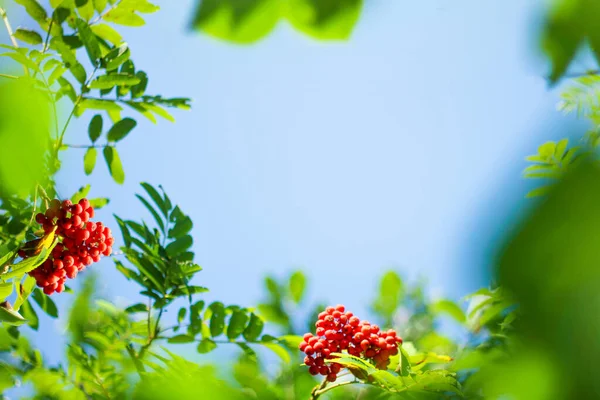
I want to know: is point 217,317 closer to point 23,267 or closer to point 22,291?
point 22,291

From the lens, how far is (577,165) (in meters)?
0.21

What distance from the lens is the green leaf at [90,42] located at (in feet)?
6.73

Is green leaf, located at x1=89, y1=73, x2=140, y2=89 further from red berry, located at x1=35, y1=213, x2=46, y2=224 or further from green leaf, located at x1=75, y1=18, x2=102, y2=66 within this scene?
red berry, located at x1=35, y1=213, x2=46, y2=224

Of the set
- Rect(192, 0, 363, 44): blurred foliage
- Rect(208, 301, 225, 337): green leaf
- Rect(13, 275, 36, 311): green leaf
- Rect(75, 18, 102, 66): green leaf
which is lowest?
Rect(192, 0, 363, 44): blurred foliage

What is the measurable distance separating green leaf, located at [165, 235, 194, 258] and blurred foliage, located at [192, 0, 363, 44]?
1.96 meters

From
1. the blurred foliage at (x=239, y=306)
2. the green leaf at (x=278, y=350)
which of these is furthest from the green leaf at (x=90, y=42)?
the green leaf at (x=278, y=350)

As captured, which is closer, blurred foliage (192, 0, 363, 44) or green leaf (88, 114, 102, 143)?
blurred foliage (192, 0, 363, 44)

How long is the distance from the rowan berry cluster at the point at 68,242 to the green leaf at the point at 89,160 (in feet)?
1.36

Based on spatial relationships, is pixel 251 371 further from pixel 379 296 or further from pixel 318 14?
pixel 318 14

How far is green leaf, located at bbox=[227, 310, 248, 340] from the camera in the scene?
2.30 metres

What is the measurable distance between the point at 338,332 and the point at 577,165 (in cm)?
200

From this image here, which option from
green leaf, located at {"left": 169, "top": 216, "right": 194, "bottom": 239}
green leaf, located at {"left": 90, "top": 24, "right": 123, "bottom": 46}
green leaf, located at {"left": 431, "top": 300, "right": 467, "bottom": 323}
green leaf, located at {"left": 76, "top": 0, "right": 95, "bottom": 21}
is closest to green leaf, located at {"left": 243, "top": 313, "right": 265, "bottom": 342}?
green leaf, located at {"left": 169, "top": 216, "right": 194, "bottom": 239}

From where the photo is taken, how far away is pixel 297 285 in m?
2.55

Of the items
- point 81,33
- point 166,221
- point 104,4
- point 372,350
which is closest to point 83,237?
point 166,221
